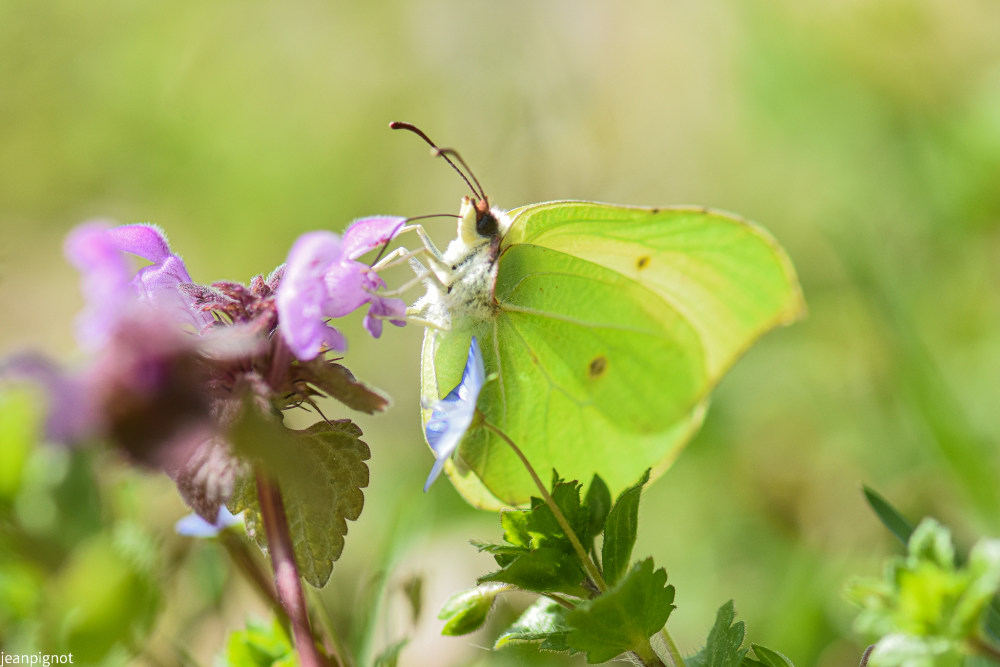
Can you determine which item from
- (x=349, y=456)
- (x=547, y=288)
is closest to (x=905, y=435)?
(x=547, y=288)

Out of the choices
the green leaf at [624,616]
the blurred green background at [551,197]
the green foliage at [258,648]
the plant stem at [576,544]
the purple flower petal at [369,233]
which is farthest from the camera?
the blurred green background at [551,197]

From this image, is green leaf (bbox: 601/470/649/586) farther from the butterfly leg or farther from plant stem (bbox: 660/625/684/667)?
the butterfly leg

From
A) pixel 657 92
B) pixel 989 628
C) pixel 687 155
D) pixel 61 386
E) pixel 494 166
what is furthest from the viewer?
pixel 657 92

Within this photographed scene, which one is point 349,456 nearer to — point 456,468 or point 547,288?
point 456,468

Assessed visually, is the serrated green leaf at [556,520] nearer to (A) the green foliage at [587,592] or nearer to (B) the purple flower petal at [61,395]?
(A) the green foliage at [587,592]

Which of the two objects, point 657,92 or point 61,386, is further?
point 657,92

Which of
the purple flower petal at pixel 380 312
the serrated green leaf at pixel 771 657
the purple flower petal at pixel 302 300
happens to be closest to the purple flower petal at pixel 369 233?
the purple flower petal at pixel 380 312

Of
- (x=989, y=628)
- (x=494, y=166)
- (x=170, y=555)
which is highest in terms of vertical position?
(x=989, y=628)
